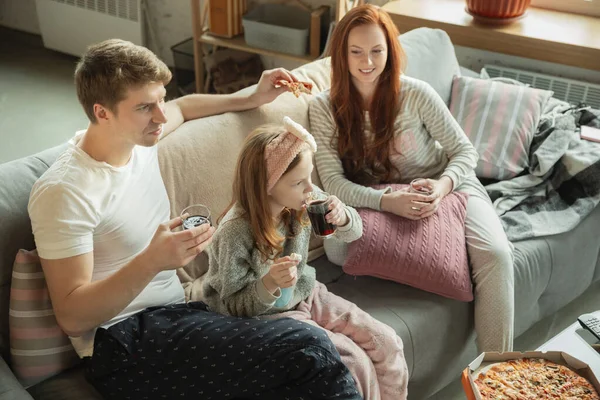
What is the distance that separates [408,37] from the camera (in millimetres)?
2967

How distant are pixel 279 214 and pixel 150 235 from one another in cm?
35

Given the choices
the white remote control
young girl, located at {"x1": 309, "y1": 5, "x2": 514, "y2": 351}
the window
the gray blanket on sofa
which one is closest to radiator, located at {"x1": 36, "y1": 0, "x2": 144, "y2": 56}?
the window

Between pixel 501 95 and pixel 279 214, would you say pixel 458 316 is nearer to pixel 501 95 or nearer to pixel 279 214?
pixel 279 214

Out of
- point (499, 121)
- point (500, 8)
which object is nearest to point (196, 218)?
point (499, 121)

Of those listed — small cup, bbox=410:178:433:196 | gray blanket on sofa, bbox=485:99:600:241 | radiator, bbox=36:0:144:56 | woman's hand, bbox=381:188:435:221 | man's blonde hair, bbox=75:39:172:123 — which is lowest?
radiator, bbox=36:0:144:56

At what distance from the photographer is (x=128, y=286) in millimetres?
1671

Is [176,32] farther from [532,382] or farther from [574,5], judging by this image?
[532,382]

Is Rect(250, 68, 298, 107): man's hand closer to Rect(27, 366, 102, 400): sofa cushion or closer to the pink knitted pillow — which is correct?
the pink knitted pillow

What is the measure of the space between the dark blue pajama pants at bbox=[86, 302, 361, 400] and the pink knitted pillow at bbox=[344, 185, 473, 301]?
497 millimetres

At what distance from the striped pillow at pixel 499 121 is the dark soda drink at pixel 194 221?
1534mm

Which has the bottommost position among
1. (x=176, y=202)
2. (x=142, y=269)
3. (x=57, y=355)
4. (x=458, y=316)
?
(x=458, y=316)

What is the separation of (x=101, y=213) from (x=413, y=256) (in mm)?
977

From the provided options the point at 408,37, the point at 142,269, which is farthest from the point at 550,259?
the point at 142,269

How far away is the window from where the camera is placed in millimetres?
3521
